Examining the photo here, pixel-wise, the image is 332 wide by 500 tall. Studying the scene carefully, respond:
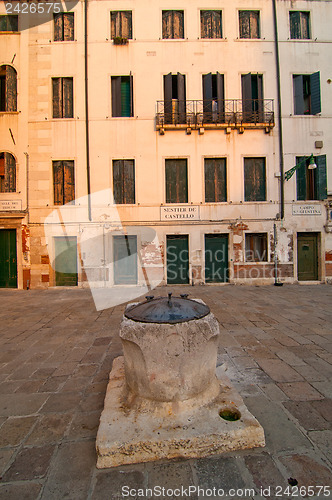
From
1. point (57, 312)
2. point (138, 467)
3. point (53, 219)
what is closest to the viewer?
point (138, 467)

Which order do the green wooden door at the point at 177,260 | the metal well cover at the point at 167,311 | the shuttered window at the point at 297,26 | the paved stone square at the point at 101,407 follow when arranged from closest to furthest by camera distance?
the paved stone square at the point at 101,407 < the metal well cover at the point at 167,311 < the green wooden door at the point at 177,260 < the shuttered window at the point at 297,26

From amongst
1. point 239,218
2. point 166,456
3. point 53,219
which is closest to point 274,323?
point 166,456

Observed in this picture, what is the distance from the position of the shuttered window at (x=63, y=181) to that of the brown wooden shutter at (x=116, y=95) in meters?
3.09

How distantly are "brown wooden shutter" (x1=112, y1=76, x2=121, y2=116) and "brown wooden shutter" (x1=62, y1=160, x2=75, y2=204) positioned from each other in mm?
3090

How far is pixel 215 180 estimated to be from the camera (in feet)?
38.3

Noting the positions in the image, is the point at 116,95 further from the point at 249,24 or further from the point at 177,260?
the point at 177,260

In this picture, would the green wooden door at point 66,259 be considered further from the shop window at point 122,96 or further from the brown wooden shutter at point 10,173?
the shop window at point 122,96

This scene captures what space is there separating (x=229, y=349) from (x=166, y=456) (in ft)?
8.00

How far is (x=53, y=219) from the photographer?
11438 millimetres

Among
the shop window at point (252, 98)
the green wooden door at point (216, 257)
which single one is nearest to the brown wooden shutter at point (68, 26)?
the shop window at point (252, 98)

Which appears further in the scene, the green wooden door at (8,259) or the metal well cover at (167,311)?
the green wooden door at (8,259)

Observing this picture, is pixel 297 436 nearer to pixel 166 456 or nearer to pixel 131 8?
pixel 166 456

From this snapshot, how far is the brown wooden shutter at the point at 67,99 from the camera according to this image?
1166 cm

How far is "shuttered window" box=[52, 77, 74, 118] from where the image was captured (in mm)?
11633
